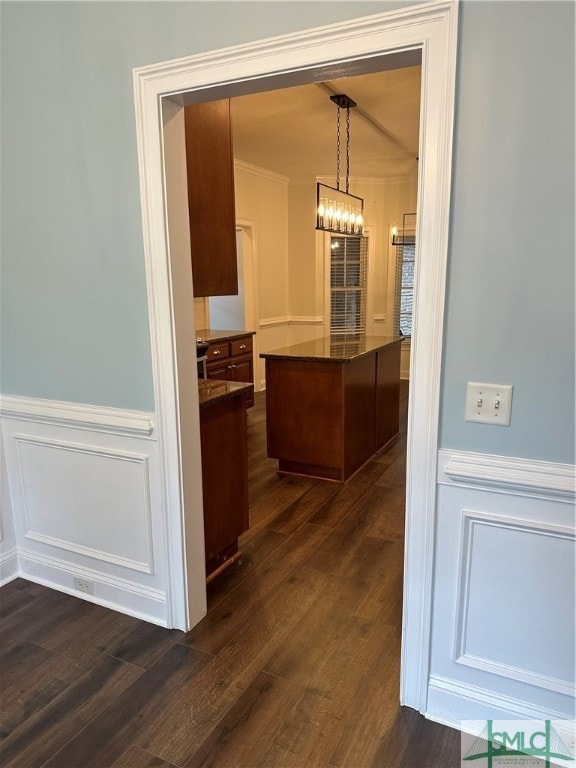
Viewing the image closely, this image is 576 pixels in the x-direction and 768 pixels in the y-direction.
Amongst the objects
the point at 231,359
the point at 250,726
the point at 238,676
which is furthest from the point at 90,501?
the point at 231,359

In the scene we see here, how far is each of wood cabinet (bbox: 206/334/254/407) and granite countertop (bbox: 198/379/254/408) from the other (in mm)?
2328

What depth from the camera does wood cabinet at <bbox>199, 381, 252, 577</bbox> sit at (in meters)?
2.45

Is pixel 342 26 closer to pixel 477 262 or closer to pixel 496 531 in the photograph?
pixel 477 262

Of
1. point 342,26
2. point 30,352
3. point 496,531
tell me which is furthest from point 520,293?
point 30,352

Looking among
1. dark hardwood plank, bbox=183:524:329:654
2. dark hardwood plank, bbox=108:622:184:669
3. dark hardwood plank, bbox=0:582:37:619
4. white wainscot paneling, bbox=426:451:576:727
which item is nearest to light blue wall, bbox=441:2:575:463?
white wainscot paneling, bbox=426:451:576:727

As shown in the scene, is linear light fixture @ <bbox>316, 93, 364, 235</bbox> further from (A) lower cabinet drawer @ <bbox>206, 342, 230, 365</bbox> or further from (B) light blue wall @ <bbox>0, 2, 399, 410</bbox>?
(B) light blue wall @ <bbox>0, 2, 399, 410</bbox>

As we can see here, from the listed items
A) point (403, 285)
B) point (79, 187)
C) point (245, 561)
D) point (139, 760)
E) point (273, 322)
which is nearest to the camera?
point (139, 760)

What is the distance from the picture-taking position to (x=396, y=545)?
297 cm

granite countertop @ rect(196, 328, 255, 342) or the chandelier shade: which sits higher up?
the chandelier shade

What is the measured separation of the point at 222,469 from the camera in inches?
101

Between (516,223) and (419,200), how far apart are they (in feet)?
0.92

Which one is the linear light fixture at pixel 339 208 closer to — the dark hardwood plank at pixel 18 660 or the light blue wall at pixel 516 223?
the light blue wall at pixel 516 223

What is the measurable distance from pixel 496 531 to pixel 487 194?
1020 millimetres

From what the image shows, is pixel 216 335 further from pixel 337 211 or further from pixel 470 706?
pixel 470 706
